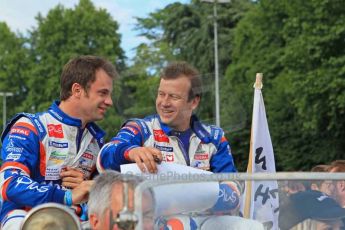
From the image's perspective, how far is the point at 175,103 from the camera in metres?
4.68

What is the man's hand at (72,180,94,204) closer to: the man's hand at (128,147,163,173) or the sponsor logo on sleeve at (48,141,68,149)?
the man's hand at (128,147,163,173)

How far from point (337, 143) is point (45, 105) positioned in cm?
2000

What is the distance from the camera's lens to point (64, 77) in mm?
4617

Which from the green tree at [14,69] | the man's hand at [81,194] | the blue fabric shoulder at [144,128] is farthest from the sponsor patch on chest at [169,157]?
the green tree at [14,69]

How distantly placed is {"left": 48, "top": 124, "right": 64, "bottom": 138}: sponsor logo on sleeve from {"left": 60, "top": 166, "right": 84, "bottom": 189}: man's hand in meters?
0.19

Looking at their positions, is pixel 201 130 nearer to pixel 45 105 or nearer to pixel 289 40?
pixel 289 40

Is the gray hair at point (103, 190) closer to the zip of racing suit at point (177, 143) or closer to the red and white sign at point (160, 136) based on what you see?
the zip of racing suit at point (177, 143)

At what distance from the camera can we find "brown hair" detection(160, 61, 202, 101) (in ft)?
15.6

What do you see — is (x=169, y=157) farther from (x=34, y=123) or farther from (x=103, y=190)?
(x=103, y=190)

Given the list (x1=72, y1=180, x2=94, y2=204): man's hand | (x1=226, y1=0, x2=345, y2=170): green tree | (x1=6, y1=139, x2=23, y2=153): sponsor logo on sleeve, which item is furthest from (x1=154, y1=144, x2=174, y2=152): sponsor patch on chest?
(x1=226, y1=0, x2=345, y2=170): green tree

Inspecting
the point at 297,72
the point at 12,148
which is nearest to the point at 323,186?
the point at 12,148

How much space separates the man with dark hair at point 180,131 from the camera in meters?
4.60

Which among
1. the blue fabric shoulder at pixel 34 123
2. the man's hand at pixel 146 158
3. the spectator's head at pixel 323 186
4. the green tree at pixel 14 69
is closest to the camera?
the spectator's head at pixel 323 186

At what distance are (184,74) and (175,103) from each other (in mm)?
206
